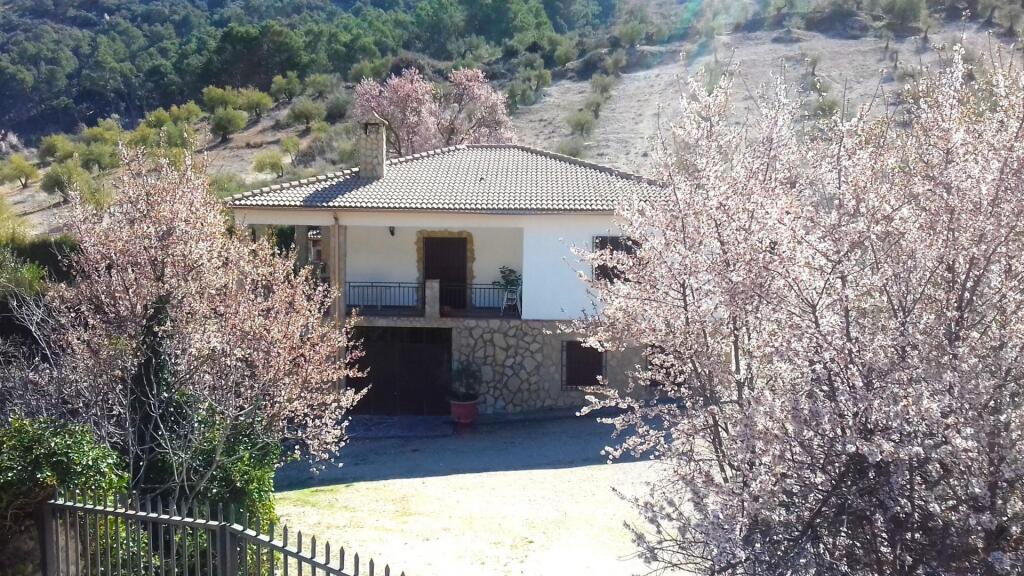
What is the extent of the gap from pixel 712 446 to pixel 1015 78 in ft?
8.98

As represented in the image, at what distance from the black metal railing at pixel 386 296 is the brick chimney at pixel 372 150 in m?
2.38

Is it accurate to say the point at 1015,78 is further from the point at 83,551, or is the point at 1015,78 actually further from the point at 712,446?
the point at 83,551

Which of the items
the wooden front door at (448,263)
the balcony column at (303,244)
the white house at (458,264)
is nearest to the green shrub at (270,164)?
the balcony column at (303,244)

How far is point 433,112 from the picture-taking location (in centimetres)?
3241

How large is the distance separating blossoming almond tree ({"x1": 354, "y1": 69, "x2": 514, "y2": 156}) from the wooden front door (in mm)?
12157

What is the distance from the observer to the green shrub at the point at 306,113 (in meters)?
43.7

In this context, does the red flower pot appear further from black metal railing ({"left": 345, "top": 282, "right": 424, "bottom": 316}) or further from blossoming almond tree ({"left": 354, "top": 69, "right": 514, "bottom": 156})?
blossoming almond tree ({"left": 354, "top": 69, "right": 514, "bottom": 156})

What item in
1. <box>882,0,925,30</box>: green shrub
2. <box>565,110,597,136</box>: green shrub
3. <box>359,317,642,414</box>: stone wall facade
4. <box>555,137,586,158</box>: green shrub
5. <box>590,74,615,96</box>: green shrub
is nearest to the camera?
<box>359,317,642,414</box>: stone wall facade

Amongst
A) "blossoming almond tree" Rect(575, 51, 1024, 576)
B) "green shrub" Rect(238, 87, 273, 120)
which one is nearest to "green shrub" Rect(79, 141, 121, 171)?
"green shrub" Rect(238, 87, 273, 120)

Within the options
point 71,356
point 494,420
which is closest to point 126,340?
point 71,356

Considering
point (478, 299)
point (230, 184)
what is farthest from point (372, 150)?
point (230, 184)

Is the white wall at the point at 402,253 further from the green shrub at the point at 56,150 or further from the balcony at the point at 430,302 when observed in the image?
the green shrub at the point at 56,150

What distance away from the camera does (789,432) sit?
14.4 ft

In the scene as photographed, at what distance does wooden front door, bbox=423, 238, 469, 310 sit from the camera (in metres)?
19.7
